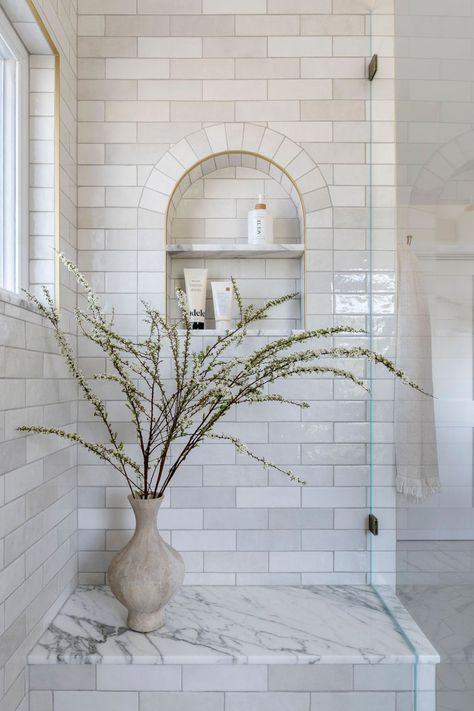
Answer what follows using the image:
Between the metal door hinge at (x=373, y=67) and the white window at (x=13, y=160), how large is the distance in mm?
1079

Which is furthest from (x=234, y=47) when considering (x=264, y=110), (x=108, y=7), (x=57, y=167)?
(x=57, y=167)

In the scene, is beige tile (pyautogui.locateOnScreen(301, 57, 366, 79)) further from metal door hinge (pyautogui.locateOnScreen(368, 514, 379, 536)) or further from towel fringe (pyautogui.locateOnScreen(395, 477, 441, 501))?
metal door hinge (pyautogui.locateOnScreen(368, 514, 379, 536))

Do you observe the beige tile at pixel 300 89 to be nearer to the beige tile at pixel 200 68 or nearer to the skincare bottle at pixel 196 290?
the beige tile at pixel 200 68

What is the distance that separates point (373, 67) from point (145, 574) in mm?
1702

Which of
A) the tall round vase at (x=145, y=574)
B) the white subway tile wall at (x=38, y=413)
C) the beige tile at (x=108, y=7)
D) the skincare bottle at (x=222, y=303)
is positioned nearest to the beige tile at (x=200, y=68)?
the beige tile at (x=108, y=7)

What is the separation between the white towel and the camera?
128 centimetres

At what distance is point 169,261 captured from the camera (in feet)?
6.31

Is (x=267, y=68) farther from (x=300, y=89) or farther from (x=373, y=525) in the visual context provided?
(x=373, y=525)

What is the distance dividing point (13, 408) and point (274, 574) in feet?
3.41

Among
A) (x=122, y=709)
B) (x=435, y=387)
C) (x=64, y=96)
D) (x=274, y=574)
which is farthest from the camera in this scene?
(x=274, y=574)

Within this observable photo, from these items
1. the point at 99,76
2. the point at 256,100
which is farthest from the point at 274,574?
the point at 99,76

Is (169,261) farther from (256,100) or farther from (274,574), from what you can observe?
(274,574)

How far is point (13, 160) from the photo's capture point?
5.06 ft

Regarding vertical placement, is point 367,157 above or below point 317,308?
above
